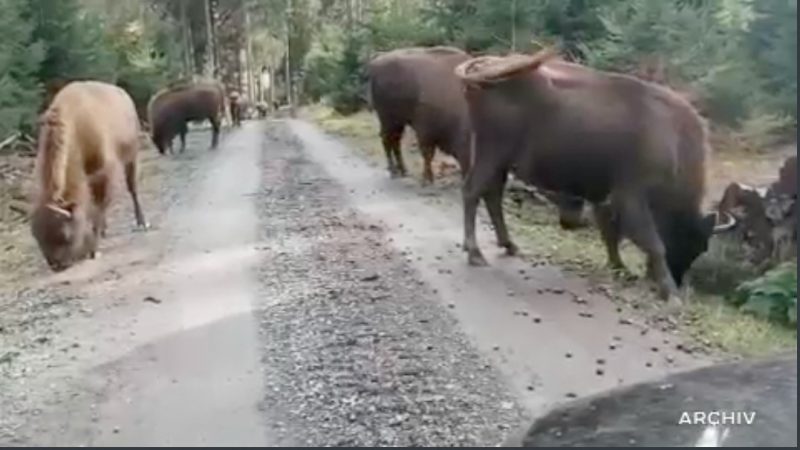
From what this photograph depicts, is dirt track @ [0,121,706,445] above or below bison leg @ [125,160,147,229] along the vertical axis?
above

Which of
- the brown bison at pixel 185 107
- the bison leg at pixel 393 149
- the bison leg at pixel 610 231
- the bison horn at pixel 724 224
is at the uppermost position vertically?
the bison horn at pixel 724 224

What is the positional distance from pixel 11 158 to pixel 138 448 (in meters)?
4.13

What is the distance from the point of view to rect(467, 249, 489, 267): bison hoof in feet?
9.59

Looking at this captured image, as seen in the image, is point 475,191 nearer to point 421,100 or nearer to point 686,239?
point 686,239

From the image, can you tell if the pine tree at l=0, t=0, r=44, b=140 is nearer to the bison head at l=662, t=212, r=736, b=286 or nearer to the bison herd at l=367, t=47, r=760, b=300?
the bison herd at l=367, t=47, r=760, b=300

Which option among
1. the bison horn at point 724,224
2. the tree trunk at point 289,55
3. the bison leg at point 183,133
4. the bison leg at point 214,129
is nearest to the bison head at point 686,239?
the bison horn at point 724,224

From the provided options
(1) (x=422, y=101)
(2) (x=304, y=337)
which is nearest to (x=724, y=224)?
(2) (x=304, y=337)

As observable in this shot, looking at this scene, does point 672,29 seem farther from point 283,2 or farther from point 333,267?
point 283,2

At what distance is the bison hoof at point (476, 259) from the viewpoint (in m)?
2.92

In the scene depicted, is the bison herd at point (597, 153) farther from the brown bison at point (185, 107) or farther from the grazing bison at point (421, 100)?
the brown bison at point (185, 107)

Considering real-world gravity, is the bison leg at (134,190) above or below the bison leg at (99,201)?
below

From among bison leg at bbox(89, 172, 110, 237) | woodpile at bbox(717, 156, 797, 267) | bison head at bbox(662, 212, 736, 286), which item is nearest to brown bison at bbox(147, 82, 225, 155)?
bison leg at bbox(89, 172, 110, 237)

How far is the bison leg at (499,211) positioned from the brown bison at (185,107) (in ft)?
14.2

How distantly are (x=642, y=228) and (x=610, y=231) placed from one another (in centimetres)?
13
